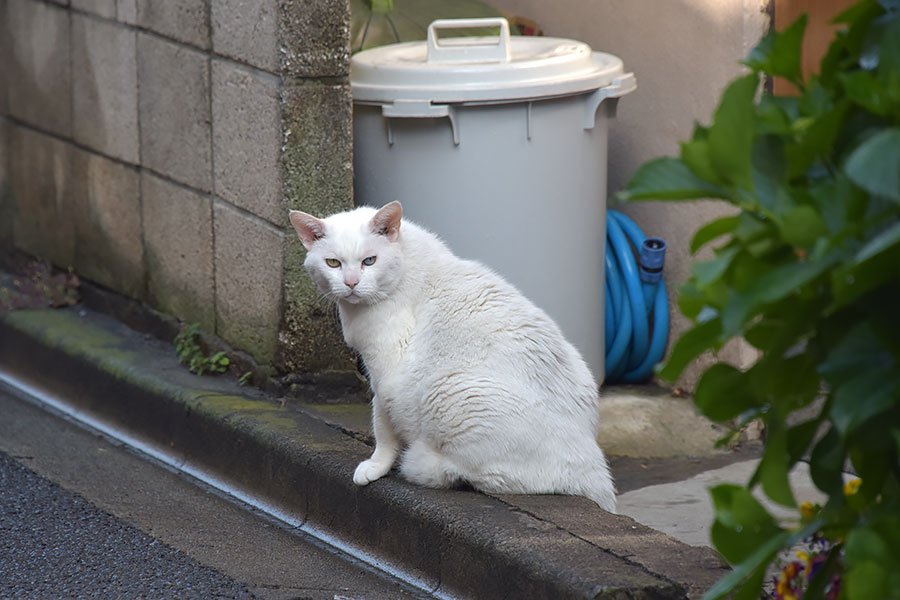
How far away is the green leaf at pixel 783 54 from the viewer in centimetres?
140

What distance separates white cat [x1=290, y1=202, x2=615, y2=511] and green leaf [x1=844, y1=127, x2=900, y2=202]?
5.62 ft

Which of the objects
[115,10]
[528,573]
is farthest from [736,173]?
[115,10]

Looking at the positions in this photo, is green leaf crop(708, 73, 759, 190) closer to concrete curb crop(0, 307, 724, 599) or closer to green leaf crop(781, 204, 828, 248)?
green leaf crop(781, 204, 828, 248)

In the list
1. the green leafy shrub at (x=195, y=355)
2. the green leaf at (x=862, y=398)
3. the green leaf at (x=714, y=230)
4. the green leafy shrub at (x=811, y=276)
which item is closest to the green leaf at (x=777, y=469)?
the green leafy shrub at (x=811, y=276)

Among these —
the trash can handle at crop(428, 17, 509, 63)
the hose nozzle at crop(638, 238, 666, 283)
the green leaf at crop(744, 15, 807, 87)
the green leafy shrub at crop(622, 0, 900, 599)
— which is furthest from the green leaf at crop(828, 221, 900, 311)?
the hose nozzle at crop(638, 238, 666, 283)

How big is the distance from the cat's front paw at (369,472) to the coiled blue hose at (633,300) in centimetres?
161

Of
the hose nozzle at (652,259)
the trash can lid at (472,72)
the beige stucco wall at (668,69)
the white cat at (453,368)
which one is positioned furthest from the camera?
the hose nozzle at (652,259)

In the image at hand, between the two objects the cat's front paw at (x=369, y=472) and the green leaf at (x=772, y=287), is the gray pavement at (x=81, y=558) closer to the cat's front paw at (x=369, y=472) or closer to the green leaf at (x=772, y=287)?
the cat's front paw at (x=369, y=472)

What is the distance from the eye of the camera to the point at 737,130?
4.45ft

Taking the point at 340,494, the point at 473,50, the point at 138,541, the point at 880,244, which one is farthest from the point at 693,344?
the point at 473,50

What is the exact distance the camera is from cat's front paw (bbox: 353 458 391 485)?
306cm

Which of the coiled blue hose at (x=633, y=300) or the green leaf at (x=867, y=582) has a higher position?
the green leaf at (x=867, y=582)

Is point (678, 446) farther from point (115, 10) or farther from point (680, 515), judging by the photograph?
point (115, 10)

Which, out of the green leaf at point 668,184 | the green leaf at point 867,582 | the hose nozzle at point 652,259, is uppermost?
the green leaf at point 668,184
